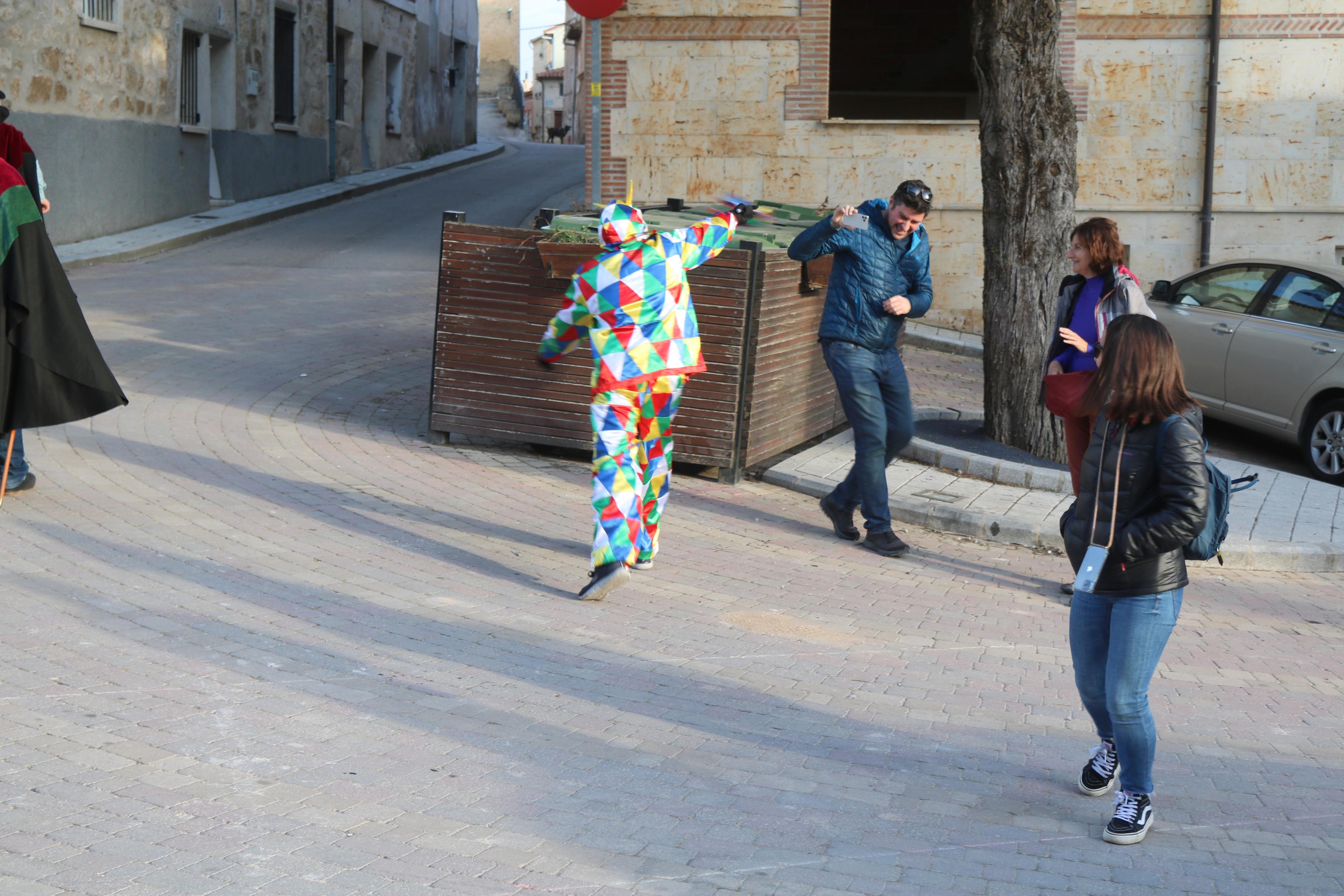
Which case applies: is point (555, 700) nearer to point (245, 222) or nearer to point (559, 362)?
point (559, 362)

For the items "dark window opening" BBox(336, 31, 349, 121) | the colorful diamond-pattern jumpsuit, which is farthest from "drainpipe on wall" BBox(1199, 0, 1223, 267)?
"dark window opening" BBox(336, 31, 349, 121)

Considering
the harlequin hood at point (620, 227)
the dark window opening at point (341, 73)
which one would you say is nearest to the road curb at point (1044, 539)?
the harlequin hood at point (620, 227)

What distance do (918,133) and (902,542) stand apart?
9.53 metres

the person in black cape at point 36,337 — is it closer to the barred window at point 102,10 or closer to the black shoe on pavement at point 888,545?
the black shoe on pavement at point 888,545

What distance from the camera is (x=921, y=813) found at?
3.91 meters

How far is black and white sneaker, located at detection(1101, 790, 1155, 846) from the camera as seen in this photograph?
376cm

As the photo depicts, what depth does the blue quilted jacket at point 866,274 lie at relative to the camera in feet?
22.1

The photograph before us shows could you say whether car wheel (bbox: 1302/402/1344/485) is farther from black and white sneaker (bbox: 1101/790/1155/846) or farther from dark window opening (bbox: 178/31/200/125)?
dark window opening (bbox: 178/31/200/125)

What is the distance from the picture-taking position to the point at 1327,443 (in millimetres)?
9469

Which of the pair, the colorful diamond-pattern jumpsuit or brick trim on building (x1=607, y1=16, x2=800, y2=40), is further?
brick trim on building (x1=607, y1=16, x2=800, y2=40)

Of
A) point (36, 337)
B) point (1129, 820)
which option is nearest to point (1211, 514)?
point (1129, 820)

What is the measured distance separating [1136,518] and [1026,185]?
210 inches

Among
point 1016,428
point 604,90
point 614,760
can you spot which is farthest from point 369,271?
point 614,760

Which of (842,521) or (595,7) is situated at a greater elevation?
(595,7)
